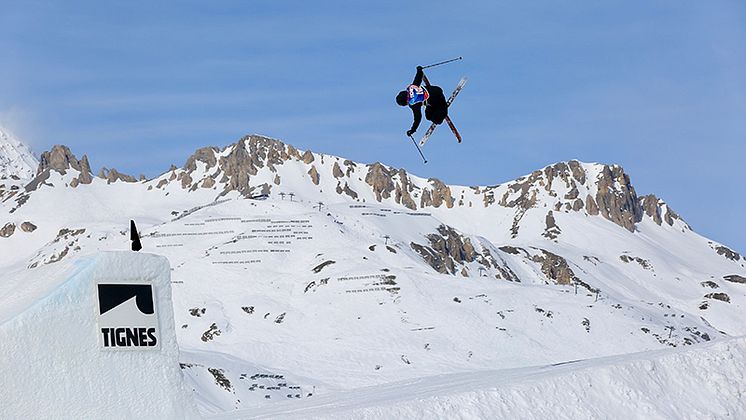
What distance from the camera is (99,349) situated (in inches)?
904

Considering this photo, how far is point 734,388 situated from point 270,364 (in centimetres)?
12467

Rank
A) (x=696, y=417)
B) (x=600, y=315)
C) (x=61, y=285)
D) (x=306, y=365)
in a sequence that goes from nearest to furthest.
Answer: (x=61, y=285) → (x=696, y=417) → (x=306, y=365) → (x=600, y=315)

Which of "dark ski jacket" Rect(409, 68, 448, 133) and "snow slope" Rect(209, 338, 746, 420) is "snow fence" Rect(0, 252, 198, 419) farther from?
"dark ski jacket" Rect(409, 68, 448, 133)

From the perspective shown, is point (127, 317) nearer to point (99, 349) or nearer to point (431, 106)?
point (99, 349)

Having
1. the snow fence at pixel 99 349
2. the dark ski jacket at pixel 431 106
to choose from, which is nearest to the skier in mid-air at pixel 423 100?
the dark ski jacket at pixel 431 106

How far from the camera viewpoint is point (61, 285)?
22.5 meters

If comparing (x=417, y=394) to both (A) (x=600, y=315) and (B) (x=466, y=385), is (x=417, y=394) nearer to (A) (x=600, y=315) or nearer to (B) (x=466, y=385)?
(B) (x=466, y=385)

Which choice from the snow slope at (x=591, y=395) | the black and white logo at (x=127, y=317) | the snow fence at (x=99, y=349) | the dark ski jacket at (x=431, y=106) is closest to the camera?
the snow fence at (x=99, y=349)

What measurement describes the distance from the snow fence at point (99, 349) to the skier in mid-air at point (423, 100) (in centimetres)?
1220

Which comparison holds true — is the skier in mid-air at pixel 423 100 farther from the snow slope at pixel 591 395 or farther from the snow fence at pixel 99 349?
the snow fence at pixel 99 349

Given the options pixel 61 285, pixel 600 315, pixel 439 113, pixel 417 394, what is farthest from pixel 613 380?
pixel 600 315

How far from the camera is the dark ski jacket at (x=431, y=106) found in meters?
34.5

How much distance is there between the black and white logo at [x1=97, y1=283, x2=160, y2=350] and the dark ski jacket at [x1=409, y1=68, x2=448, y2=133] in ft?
42.2

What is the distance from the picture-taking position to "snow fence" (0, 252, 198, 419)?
21.8m
